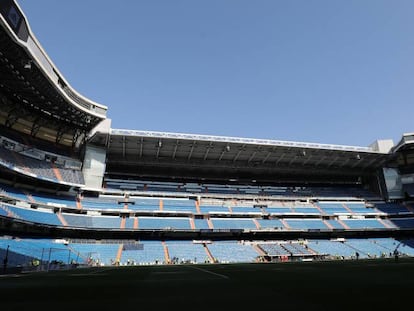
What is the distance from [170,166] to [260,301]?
49543 mm

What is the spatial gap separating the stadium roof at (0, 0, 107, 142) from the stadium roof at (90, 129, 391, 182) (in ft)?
15.2

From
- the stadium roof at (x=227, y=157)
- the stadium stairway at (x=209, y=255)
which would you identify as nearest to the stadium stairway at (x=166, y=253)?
the stadium stairway at (x=209, y=255)

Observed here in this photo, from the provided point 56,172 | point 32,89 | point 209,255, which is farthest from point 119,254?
point 32,89

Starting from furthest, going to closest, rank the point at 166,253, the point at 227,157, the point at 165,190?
the point at 165,190
the point at 227,157
the point at 166,253

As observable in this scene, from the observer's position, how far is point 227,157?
2056 inches

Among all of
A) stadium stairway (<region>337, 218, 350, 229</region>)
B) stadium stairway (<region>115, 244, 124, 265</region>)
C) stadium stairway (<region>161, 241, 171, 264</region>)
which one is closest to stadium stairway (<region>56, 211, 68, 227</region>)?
stadium stairway (<region>115, 244, 124, 265</region>)

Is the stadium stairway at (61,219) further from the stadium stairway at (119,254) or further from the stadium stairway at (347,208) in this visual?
the stadium stairway at (347,208)

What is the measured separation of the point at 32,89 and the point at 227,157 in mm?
32179

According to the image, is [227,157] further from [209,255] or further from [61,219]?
[61,219]

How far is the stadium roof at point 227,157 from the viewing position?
45719 millimetres

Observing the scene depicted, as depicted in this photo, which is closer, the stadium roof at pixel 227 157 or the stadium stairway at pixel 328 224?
the stadium roof at pixel 227 157

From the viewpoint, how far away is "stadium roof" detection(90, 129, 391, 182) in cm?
4572

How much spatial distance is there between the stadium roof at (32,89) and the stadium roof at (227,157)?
15.2 feet

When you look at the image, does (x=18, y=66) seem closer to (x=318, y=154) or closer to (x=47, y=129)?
(x=47, y=129)
